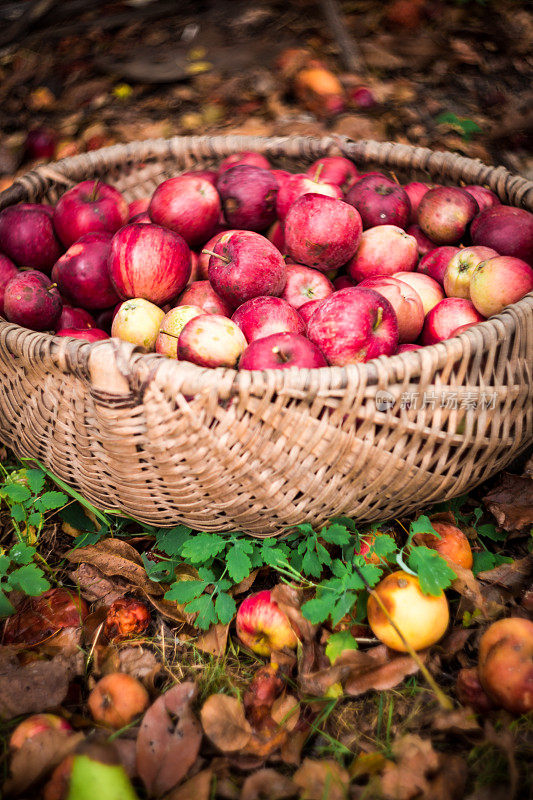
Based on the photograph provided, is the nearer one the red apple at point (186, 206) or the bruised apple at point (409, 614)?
the bruised apple at point (409, 614)

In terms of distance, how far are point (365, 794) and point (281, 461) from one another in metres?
0.77

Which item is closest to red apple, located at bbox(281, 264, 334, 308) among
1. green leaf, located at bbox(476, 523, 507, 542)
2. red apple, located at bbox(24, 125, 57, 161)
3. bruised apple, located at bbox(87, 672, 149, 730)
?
green leaf, located at bbox(476, 523, 507, 542)

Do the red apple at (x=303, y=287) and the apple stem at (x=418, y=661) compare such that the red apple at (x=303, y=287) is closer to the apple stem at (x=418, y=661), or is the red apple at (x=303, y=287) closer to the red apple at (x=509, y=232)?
the red apple at (x=509, y=232)

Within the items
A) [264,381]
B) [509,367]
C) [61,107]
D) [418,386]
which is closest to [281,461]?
[264,381]

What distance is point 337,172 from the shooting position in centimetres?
245

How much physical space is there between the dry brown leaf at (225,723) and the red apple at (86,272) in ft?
4.82

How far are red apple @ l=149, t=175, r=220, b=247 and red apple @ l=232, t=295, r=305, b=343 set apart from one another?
57cm

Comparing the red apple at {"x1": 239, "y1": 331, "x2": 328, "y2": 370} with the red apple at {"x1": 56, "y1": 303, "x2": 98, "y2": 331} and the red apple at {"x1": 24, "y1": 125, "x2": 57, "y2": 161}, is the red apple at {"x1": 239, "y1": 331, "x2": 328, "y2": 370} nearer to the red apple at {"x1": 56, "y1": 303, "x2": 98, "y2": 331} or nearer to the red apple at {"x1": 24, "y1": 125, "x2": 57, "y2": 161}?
the red apple at {"x1": 56, "y1": 303, "x2": 98, "y2": 331}

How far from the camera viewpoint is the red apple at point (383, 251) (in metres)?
2.09

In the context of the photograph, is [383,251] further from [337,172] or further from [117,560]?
[117,560]

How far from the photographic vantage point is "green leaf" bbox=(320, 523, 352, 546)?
155 cm

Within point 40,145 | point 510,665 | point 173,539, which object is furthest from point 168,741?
point 40,145

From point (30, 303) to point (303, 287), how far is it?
0.97 m

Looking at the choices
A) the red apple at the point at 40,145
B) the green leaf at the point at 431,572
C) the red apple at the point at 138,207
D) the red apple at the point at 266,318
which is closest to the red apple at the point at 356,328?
the red apple at the point at 266,318
